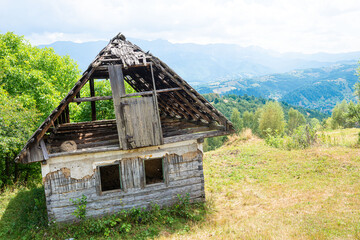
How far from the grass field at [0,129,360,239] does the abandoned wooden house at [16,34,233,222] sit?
5.77 ft

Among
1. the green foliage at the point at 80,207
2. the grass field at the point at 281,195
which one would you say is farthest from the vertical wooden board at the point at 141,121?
the grass field at the point at 281,195

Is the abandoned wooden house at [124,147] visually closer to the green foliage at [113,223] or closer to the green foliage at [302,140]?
the green foliage at [113,223]

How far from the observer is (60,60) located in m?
18.9

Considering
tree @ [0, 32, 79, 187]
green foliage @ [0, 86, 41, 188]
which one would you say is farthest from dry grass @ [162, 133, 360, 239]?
tree @ [0, 32, 79, 187]

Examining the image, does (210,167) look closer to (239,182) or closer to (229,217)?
(239,182)

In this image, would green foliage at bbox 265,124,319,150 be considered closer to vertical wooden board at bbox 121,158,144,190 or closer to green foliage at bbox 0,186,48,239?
vertical wooden board at bbox 121,158,144,190

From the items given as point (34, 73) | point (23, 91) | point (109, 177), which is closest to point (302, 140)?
point (109, 177)

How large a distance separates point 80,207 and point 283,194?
838 centimetres

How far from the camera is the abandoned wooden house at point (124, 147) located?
26.2 ft

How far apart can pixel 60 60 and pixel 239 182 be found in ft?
51.8

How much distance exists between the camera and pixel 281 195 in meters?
10.8

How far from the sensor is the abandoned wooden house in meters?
7.98

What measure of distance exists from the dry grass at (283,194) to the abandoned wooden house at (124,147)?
75.9 inches

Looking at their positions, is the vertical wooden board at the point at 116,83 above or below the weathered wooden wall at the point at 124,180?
above
